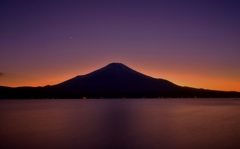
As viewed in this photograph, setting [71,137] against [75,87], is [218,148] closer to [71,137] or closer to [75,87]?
[71,137]

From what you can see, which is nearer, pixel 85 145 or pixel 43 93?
pixel 85 145

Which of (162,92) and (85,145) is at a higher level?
(162,92)

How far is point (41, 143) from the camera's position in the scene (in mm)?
12391

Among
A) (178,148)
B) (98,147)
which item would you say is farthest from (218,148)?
(98,147)

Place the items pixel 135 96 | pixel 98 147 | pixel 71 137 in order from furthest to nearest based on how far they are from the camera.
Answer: pixel 135 96 → pixel 71 137 → pixel 98 147

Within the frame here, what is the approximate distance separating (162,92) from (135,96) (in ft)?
62.0

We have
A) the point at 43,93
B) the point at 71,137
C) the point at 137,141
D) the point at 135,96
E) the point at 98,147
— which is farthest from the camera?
the point at 43,93

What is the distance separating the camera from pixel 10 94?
156125mm

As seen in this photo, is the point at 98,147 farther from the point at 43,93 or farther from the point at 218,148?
the point at 43,93

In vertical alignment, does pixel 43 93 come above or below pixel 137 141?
above

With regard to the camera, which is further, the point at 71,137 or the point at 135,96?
the point at 135,96

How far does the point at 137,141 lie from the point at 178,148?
2167 millimetres

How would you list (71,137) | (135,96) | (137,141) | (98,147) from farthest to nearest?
(135,96) → (71,137) → (137,141) → (98,147)

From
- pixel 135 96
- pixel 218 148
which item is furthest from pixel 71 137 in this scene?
pixel 135 96
